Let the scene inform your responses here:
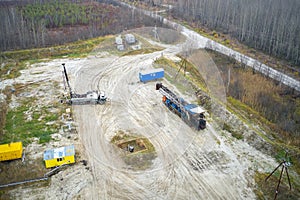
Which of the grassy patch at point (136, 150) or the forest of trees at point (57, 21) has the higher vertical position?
the forest of trees at point (57, 21)

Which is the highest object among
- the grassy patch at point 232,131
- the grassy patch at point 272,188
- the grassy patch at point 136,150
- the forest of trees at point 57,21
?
the forest of trees at point 57,21

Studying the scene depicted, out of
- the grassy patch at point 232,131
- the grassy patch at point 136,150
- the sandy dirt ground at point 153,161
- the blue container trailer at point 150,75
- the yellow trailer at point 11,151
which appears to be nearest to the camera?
the sandy dirt ground at point 153,161

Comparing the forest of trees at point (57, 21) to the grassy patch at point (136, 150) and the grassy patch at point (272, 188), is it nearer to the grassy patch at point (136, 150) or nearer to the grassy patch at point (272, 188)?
the grassy patch at point (136, 150)

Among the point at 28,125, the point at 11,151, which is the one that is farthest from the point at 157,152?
the point at 28,125

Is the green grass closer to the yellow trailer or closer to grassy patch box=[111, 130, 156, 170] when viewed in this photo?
the yellow trailer

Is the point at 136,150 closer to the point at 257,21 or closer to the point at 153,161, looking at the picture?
the point at 153,161

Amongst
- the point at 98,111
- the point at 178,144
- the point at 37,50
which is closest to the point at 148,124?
the point at 178,144

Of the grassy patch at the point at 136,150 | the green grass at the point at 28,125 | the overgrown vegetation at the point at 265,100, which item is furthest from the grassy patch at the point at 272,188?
the green grass at the point at 28,125
